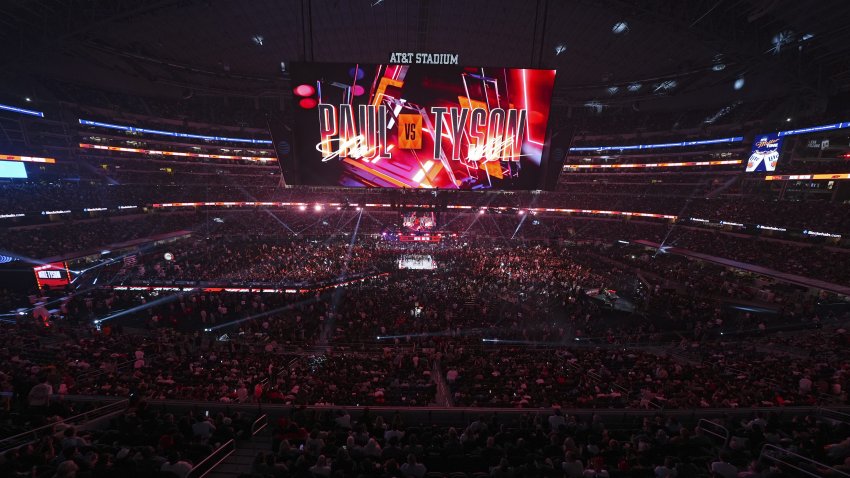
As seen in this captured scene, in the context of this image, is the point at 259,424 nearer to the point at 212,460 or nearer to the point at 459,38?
the point at 212,460

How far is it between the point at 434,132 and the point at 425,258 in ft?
57.3

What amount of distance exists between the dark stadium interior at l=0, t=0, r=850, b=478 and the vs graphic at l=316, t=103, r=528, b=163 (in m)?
0.14

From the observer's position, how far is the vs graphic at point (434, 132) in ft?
52.3

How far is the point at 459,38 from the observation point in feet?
101

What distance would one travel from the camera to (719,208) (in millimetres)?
35875

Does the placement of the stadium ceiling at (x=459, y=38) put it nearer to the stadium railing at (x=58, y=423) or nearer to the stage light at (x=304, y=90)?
the stage light at (x=304, y=90)

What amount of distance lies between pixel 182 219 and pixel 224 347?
36.0 metres

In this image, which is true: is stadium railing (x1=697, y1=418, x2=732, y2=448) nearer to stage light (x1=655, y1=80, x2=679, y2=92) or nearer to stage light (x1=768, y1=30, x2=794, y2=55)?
stage light (x1=768, y1=30, x2=794, y2=55)

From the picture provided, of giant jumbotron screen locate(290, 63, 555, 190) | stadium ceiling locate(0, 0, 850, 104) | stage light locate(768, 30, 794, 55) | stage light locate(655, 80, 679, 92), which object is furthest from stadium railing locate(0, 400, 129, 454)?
stage light locate(655, 80, 679, 92)

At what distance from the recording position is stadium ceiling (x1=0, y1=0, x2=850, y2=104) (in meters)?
21.8

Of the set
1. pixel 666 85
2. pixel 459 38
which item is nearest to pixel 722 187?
pixel 666 85

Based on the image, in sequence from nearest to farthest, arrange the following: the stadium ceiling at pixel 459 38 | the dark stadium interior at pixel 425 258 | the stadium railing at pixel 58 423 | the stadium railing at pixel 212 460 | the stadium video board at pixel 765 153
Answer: the stadium railing at pixel 212 460 < the stadium railing at pixel 58 423 < the dark stadium interior at pixel 425 258 < the stadium ceiling at pixel 459 38 < the stadium video board at pixel 765 153

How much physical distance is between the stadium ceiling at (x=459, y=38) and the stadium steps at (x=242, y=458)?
629 inches

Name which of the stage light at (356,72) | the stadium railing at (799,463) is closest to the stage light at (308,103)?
the stage light at (356,72)
